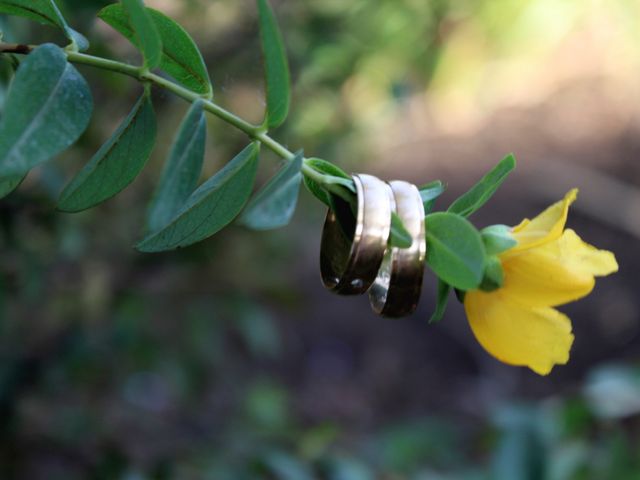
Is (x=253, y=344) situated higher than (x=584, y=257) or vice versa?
(x=584, y=257)

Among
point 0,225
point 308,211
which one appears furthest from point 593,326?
point 0,225

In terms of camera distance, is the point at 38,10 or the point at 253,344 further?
the point at 253,344

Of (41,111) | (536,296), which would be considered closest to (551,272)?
(536,296)

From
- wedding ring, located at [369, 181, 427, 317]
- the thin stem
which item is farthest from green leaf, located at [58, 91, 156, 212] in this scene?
wedding ring, located at [369, 181, 427, 317]

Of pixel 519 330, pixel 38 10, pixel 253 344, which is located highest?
pixel 38 10

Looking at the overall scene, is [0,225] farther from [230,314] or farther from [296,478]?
[230,314]

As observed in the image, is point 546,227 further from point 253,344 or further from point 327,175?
point 253,344
